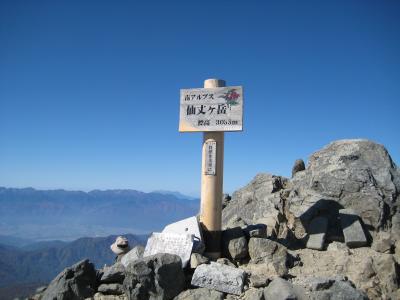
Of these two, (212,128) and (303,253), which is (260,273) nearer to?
(303,253)

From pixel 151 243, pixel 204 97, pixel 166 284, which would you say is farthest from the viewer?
pixel 204 97

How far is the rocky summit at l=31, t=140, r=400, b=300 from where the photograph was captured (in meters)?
8.29

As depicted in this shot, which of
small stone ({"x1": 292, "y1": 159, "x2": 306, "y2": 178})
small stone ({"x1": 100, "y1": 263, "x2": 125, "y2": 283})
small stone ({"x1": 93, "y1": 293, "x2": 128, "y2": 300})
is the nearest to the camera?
small stone ({"x1": 93, "y1": 293, "x2": 128, "y2": 300})

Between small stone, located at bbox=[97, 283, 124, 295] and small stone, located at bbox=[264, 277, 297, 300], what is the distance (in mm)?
3728

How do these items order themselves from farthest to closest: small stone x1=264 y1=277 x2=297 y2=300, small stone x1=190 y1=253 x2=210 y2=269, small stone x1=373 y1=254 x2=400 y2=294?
small stone x1=190 y1=253 x2=210 y2=269, small stone x1=373 y1=254 x2=400 y2=294, small stone x1=264 y1=277 x2=297 y2=300

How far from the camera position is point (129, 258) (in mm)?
10328

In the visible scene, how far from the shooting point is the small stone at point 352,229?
35.1 feet

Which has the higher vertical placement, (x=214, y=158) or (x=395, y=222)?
(x=214, y=158)

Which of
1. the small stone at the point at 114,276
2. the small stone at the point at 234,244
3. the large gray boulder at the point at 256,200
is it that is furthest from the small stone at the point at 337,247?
the small stone at the point at 114,276

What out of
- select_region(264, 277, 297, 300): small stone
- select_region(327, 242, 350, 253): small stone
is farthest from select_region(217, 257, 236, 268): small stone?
select_region(327, 242, 350, 253): small stone

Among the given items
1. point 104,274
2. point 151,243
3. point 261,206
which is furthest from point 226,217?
point 104,274

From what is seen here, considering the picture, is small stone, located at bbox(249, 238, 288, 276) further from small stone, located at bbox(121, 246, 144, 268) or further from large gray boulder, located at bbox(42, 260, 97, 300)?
large gray boulder, located at bbox(42, 260, 97, 300)

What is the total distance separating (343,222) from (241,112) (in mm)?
5005

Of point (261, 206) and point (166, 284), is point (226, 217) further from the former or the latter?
point (166, 284)
